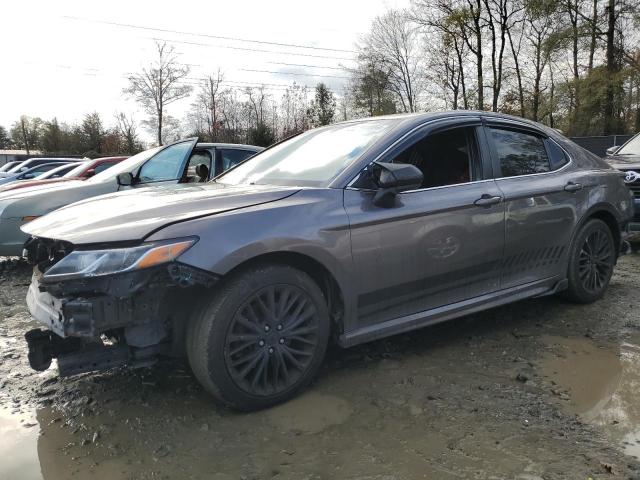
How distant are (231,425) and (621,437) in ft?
6.34

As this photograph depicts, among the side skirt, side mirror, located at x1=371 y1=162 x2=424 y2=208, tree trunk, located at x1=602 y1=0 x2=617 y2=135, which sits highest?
tree trunk, located at x1=602 y1=0 x2=617 y2=135

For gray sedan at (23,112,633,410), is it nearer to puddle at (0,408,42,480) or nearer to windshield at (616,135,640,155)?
puddle at (0,408,42,480)

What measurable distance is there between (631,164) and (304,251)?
240 inches

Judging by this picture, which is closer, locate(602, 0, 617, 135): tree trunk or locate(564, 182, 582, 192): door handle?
locate(564, 182, 582, 192): door handle

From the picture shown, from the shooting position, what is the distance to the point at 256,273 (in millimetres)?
2711

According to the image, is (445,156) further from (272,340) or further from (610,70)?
(610,70)

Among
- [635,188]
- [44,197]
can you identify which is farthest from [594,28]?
[44,197]

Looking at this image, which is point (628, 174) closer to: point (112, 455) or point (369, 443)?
point (369, 443)

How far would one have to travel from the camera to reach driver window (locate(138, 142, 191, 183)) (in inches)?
251

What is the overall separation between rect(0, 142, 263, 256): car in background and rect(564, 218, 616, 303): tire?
4.22m

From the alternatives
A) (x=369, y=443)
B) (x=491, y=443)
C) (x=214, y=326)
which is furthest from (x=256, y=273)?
(x=491, y=443)

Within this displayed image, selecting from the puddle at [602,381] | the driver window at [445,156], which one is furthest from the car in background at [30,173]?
the puddle at [602,381]

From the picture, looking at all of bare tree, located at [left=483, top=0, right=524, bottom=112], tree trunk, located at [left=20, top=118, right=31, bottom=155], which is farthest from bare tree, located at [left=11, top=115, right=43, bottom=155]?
bare tree, located at [left=483, top=0, right=524, bottom=112]

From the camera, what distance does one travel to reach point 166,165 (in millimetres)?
6484
